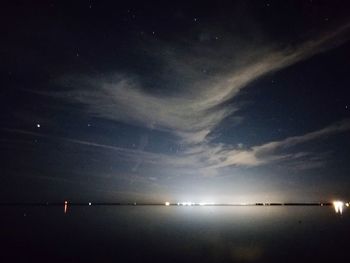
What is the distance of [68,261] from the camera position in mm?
32219

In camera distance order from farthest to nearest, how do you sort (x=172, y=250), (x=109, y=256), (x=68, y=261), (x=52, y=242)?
1. (x=52, y=242)
2. (x=172, y=250)
3. (x=109, y=256)
4. (x=68, y=261)

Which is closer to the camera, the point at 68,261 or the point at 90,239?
the point at 68,261

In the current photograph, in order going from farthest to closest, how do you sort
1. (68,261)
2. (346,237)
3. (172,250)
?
(346,237), (172,250), (68,261)

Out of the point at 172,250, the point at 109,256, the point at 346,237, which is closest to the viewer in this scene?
the point at 109,256

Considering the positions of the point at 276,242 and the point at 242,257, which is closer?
the point at 242,257

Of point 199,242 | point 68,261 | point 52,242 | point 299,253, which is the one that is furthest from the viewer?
point 199,242

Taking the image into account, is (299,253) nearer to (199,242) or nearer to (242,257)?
(242,257)

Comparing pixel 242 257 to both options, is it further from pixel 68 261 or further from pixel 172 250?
pixel 68 261

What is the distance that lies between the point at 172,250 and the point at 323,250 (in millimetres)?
19091

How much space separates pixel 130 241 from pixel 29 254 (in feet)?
52.4

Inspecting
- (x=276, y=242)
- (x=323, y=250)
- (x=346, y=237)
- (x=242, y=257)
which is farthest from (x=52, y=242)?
(x=346, y=237)

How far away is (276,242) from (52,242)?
105 feet

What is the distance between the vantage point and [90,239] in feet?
157

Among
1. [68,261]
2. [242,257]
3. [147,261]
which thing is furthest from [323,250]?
[68,261]
